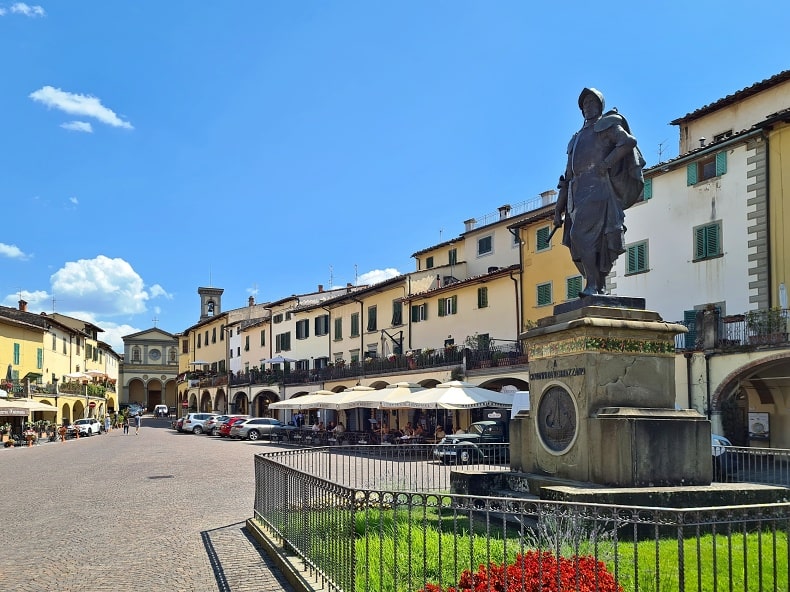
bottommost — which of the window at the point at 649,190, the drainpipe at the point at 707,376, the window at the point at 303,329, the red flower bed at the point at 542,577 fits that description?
the red flower bed at the point at 542,577

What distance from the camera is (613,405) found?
848 cm

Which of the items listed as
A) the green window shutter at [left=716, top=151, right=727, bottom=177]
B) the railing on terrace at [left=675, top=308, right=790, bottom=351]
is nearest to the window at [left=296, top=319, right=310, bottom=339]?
the green window shutter at [left=716, top=151, right=727, bottom=177]

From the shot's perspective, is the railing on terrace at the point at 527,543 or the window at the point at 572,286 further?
the window at the point at 572,286

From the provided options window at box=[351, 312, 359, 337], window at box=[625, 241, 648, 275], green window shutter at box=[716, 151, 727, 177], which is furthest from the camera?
window at box=[351, 312, 359, 337]

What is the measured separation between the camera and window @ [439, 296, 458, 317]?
3916 centimetres

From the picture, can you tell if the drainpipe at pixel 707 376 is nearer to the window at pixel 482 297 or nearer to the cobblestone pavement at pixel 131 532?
the cobblestone pavement at pixel 131 532

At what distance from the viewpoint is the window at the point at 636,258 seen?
92.6 feet

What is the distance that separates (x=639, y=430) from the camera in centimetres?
805

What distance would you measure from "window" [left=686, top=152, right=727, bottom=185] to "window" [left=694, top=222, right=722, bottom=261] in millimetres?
1625

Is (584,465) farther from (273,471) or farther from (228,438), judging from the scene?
(228,438)

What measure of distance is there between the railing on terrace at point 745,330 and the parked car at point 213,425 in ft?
105

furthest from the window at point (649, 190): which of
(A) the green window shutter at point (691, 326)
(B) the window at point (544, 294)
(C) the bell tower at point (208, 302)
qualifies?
(C) the bell tower at point (208, 302)

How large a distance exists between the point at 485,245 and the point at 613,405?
35.1 m

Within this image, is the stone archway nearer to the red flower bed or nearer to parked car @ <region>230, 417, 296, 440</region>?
the red flower bed
